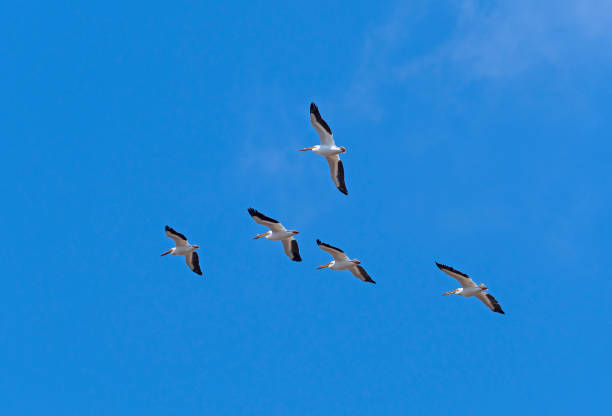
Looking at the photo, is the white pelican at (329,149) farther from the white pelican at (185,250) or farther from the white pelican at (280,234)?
the white pelican at (185,250)

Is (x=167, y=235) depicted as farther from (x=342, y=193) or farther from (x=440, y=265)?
(x=440, y=265)

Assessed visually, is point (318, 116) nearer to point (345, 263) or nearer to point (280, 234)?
point (280, 234)

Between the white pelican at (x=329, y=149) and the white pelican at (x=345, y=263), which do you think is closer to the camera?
the white pelican at (x=329, y=149)

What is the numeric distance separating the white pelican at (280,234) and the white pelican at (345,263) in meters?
2.06

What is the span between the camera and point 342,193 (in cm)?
4534

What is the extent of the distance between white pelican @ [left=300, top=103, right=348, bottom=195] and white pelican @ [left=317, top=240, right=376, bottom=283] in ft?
8.88

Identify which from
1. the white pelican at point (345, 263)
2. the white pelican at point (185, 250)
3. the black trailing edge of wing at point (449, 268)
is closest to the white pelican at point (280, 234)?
the white pelican at point (345, 263)

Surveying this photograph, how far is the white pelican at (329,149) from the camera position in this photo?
44625 millimetres

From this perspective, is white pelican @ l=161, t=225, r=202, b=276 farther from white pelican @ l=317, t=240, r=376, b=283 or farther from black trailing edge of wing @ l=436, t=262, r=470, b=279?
black trailing edge of wing @ l=436, t=262, r=470, b=279

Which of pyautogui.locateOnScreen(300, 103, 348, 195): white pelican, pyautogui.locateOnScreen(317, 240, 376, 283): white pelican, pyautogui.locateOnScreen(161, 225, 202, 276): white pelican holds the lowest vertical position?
pyautogui.locateOnScreen(317, 240, 376, 283): white pelican

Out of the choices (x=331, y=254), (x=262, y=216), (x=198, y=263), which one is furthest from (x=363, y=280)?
(x=198, y=263)

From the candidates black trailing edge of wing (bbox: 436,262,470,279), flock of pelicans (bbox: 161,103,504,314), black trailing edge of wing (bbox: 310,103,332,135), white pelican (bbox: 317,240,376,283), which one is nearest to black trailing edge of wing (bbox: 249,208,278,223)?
flock of pelicans (bbox: 161,103,504,314)

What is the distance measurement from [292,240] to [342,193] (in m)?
3.63

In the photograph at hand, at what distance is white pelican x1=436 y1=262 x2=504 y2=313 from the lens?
44.1 metres
